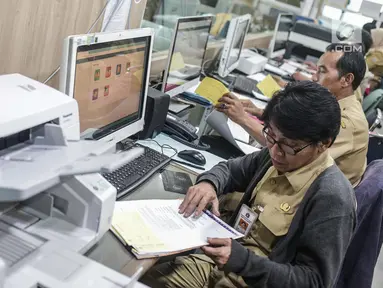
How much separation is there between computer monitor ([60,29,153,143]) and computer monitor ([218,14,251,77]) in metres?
1.46

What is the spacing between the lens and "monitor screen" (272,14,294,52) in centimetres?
409

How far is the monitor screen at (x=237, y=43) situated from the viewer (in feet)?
10.1

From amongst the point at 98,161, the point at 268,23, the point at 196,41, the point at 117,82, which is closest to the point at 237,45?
the point at 196,41

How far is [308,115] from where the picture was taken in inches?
49.4

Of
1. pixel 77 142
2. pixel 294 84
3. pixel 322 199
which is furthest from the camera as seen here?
pixel 294 84

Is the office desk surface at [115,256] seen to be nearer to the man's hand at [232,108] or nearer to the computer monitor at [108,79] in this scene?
the computer monitor at [108,79]

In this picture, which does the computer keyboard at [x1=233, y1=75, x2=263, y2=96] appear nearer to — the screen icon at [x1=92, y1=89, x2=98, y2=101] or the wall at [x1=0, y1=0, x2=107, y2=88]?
the wall at [x1=0, y1=0, x2=107, y2=88]

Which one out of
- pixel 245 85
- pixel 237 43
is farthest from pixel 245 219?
pixel 237 43

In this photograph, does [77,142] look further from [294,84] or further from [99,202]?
[294,84]

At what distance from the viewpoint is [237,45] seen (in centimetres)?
331

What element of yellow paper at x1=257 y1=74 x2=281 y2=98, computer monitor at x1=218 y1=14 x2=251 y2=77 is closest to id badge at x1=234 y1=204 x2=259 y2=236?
yellow paper at x1=257 y1=74 x2=281 y2=98

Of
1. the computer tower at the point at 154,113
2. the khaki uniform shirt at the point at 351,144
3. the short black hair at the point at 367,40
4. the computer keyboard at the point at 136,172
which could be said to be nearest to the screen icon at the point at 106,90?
the computer keyboard at the point at 136,172

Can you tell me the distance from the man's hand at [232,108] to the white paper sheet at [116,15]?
0.60 meters

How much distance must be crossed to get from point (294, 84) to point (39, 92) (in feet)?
2.52
